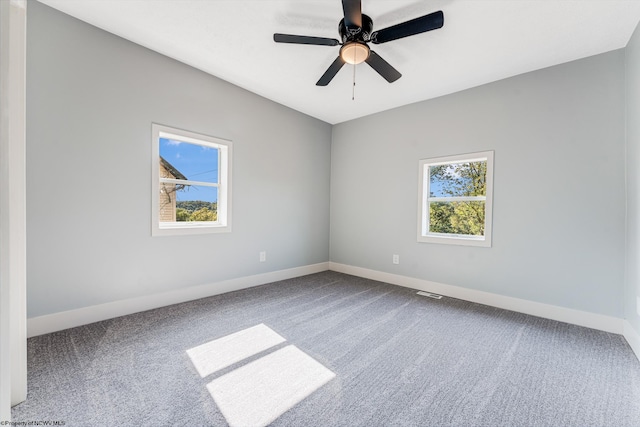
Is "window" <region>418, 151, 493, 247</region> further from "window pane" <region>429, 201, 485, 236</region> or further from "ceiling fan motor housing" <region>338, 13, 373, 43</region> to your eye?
"ceiling fan motor housing" <region>338, 13, 373, 43</region>

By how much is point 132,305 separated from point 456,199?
12.6ft

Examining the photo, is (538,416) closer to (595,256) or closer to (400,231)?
(595,256)

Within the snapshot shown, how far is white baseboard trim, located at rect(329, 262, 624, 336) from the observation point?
7.83 feet

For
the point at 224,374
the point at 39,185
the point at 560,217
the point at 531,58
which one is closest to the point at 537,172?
the point at 560,217

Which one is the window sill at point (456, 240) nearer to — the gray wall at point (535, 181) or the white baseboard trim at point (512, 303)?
the gray wall at point (535, 181)

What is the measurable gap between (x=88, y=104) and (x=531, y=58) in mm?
4156

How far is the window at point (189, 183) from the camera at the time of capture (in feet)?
8.97

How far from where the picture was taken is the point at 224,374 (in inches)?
65.4

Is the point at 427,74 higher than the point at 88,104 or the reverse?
higher

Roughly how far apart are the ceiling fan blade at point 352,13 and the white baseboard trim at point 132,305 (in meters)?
2.96

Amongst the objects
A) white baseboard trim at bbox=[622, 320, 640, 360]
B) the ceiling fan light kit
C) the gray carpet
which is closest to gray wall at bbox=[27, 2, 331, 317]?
the gray carpet

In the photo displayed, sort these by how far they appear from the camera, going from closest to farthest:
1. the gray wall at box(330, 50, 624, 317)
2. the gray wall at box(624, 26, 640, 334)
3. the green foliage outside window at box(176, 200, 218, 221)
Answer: the gray wall at box(624, 26, 640, 334) → the gray wall at box(330, 50, 624, 317) → the green foliage outside window at box(176, 200, 218, 221)

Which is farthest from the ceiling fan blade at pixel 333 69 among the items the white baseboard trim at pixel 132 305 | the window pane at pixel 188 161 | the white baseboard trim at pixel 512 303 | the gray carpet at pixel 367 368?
the white baseboard trim at pixel 512 303

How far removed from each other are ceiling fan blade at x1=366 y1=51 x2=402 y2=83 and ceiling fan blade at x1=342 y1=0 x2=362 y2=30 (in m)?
0.33
